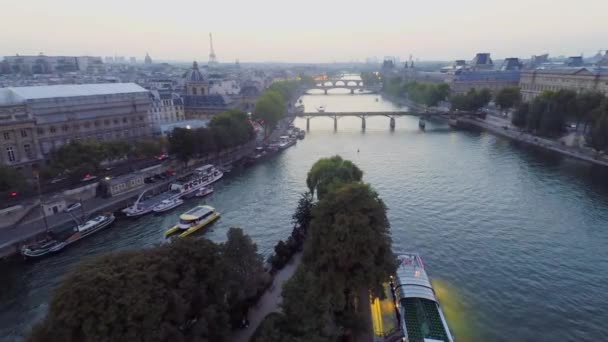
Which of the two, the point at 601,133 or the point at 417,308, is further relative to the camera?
the point at 601,133

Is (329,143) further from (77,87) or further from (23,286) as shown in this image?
(23,286)

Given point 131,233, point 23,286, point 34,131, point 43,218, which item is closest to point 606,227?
point 131,233

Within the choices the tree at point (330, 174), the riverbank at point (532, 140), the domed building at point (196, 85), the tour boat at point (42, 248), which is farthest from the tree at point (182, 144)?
the riverbank at point (532, 140)

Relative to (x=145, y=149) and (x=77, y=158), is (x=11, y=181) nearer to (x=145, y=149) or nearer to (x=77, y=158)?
(x=77, y=158)

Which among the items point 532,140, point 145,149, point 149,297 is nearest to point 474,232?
point 149,297

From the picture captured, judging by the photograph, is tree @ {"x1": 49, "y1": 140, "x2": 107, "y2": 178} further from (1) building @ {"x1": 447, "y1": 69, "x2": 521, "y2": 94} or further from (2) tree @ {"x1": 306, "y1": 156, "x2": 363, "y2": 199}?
(1) building @ {"x1": 447, "y1": 69, "x2": 521, "y2": 94}

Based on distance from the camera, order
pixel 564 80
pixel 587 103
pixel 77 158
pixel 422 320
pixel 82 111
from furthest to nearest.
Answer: pixel 564 80
pixel 587 103
pixel 82 111
pixel 77 158
pixel 422 320
